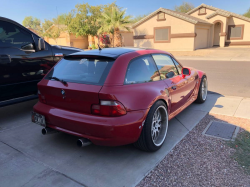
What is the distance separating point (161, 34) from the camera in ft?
83.5

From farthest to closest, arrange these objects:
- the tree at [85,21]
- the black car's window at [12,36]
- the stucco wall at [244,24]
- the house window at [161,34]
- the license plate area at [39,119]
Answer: the tree at [85,21], the stucco wall at [244,24], the house window at [161,34], the black car's window at [12,36], the license plate area at [39,119]

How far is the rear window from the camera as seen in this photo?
297cm

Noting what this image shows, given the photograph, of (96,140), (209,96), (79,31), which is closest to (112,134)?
(96,140)

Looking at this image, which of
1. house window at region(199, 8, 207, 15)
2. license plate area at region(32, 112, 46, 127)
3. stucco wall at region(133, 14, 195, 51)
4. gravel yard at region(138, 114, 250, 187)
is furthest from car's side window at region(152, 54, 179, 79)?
house window at region(199, 8, 207, 15)

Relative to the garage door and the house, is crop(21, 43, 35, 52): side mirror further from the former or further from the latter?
the garage door

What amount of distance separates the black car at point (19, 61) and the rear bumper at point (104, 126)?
185cm

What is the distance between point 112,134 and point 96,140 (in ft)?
0.78

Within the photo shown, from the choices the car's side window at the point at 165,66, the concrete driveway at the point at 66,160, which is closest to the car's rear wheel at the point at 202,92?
the concrete driveway at the point at 66,160

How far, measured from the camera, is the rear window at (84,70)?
2.97 m

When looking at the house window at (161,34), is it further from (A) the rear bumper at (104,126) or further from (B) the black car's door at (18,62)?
(A) the rear bumper at (104,126)

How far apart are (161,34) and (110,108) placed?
2423cm

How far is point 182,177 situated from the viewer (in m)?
2.70

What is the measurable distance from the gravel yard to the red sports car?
1.24 feet

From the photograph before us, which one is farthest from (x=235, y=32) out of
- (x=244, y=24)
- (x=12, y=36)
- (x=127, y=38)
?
(x=12, y=36)
